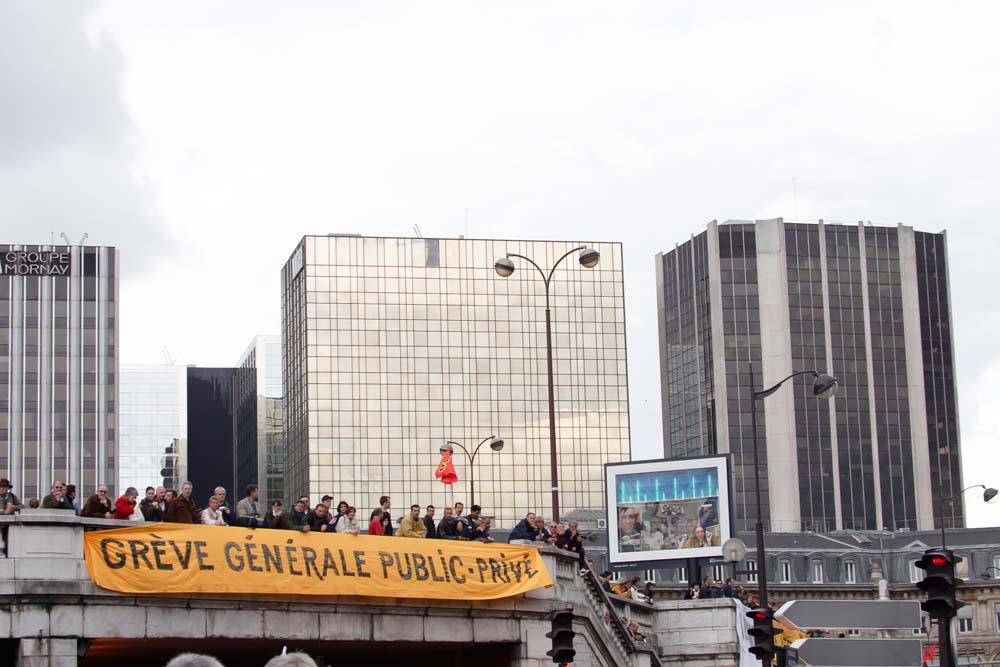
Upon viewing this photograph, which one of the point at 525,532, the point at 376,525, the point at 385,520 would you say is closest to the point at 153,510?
the point at 376,525

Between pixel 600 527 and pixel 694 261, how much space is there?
42005 millimetres

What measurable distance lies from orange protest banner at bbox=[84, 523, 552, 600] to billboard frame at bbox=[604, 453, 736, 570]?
16.2 meters

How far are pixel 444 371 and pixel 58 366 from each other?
109 ft

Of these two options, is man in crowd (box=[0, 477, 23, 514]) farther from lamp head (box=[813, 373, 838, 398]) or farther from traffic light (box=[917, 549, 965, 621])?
lamp head (box=[813, 373, 838, 398])

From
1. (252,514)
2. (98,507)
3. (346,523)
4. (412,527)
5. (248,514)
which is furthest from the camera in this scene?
(412,527)

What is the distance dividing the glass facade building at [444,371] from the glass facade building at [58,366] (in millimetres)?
17262

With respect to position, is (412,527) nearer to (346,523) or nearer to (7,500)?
(346,523)

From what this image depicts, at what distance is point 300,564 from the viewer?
32062mm

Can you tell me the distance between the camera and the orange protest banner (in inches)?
1180

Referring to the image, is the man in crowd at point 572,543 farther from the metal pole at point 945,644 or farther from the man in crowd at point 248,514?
the metal pole at point 945,644

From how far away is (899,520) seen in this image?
552ft

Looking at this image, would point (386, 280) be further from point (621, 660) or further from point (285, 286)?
point (621, 660)

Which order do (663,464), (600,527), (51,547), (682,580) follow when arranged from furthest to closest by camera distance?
(600,527)
(682,580)
(663,464)
(51,547)

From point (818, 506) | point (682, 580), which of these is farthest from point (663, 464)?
point (818, 506)
